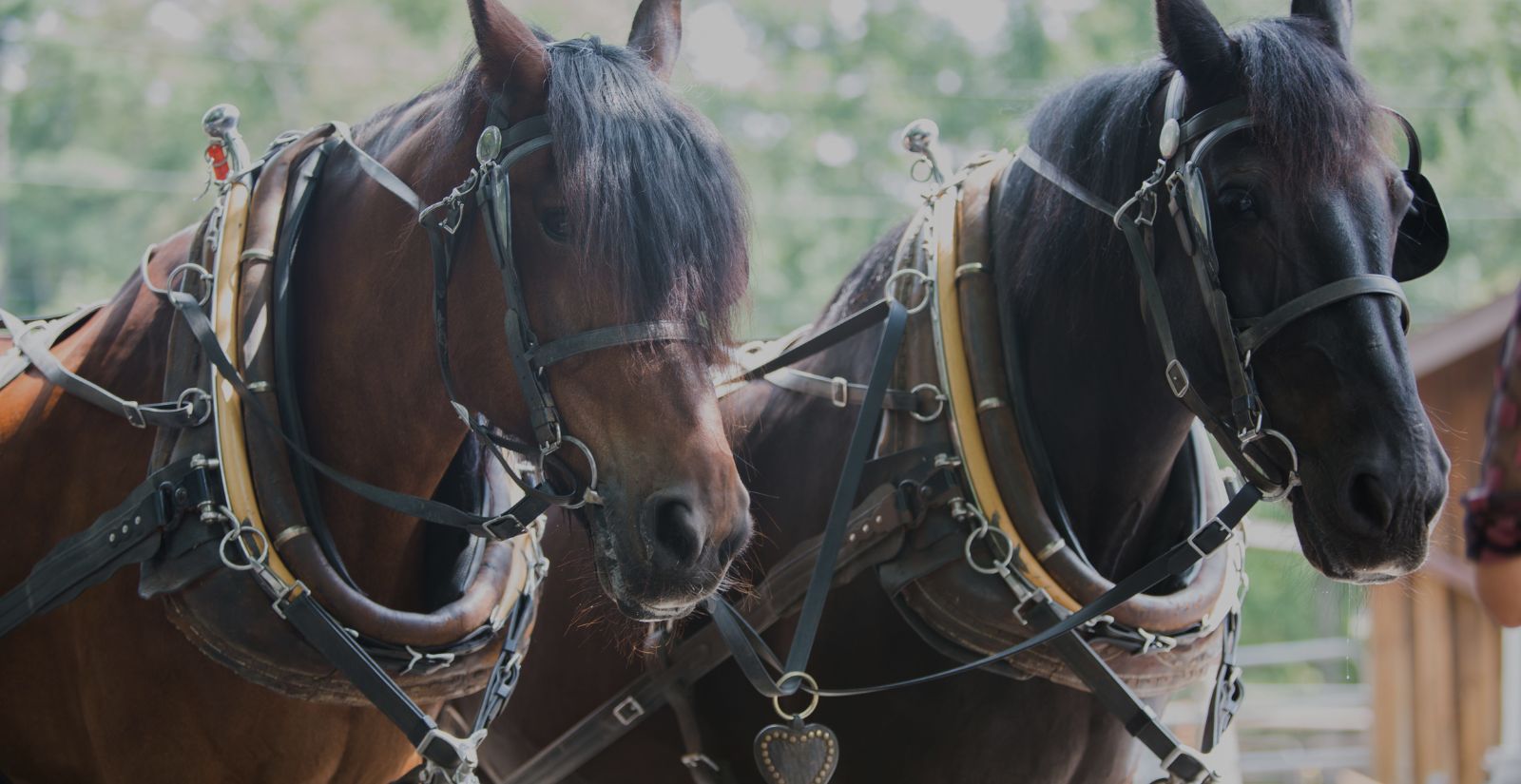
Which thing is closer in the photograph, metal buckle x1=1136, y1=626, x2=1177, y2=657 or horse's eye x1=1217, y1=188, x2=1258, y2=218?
horse's eye x1=1217, y1=188, x2=1258, y2=218

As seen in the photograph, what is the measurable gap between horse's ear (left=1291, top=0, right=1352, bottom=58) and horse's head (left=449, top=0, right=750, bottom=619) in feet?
3.57

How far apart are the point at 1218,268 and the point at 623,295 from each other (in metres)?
0.94

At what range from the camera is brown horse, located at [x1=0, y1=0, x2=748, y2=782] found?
6.49 feet

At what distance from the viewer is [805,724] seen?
2559 millimetres

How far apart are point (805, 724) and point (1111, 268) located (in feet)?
3.25

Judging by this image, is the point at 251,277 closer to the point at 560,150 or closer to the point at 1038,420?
the point at 560,150

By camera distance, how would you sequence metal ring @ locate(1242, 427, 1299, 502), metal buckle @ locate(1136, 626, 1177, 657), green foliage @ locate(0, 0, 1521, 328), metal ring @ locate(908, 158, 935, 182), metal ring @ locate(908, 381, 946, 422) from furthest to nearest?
green foliage @ locate(0, 0, 1521, 328)
metal ring @ locate(908, 158, 935, 182)
metal ring @ locate(908, 381, 946, 422)
metal buckle @ locate(1136, 626, 1177, 657)
metal ring @ locate(1242, 427, 1299, 502)

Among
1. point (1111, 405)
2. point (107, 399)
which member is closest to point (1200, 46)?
point (1111, 405)

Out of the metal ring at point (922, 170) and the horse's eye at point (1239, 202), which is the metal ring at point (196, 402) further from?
the horse's eye at point (1239, 202)

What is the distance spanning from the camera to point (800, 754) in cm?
249

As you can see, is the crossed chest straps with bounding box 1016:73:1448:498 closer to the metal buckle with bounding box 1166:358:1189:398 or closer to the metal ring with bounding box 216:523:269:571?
the metal buckle with bounding box 1166:358:1189:398

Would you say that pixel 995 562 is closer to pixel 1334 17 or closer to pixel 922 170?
pixel 922 170

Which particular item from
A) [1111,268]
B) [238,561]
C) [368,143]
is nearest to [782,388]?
[1111,268]

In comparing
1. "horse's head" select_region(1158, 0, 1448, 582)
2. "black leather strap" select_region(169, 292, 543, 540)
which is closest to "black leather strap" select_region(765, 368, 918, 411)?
"horse's head" select_region(1158, 0, 1448, 582)
